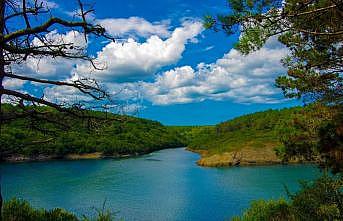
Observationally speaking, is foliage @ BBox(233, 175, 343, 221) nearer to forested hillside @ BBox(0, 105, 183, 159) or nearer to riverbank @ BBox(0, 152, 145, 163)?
forested hillside @ BBox(0, 105, 183, 159)

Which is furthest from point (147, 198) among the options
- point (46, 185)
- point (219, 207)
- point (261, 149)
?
point (261, 149)

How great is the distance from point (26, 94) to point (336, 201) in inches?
479

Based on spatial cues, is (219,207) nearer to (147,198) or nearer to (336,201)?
(147,198)

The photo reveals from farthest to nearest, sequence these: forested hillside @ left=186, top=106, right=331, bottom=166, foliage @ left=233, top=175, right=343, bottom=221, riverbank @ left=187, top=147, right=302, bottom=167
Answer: riverbank @ left=187, top=147, right=302, bottom=167, forested hillside @ left=186, top=106, right=331, bottom=166, foliage @ left=233, top=175, right=343, bottom=221

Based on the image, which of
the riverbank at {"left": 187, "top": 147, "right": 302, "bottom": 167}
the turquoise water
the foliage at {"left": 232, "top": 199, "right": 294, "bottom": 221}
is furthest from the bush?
the riverbank at {"left": 187, "top": 147, "right": 302, "bottom": 167}

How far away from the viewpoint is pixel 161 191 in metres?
51.0

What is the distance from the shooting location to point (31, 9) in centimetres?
992

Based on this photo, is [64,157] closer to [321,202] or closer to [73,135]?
[73,135]

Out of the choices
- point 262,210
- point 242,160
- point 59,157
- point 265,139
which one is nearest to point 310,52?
point 262,210

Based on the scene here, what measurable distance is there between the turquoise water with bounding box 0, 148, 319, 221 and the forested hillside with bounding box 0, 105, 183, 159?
7471 millimetres

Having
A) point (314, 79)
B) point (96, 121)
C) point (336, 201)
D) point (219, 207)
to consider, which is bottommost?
point (219, 207)

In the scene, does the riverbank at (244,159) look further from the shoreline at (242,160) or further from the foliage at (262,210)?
the foliage at (262,210)

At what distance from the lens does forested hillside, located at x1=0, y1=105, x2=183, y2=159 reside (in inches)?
443

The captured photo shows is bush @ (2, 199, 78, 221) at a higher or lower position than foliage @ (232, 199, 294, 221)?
higher
